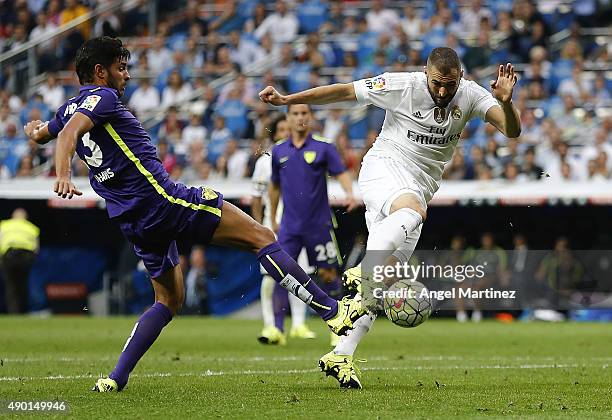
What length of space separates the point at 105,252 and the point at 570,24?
10856 mm

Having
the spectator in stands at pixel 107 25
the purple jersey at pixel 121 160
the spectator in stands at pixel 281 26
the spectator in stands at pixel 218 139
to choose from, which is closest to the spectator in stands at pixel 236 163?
the spectator in stands at pixel 218 139

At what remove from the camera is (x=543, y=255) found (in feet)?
68.9

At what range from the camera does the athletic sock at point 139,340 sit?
27.8 ft

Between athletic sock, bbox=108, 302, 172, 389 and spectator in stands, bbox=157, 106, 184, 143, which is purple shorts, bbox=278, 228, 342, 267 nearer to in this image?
athletic sock, bbox=108, 302, 172, 389

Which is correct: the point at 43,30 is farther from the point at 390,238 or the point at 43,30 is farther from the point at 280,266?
the point at 390,238

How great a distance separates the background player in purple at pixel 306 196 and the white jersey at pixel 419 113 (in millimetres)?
4830

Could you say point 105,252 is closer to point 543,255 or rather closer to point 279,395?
point 543,255

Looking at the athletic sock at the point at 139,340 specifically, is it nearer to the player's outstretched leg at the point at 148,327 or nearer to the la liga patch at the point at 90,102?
the player's outstretched leg at the point at 148,327

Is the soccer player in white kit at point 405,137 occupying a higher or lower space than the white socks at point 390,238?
higher

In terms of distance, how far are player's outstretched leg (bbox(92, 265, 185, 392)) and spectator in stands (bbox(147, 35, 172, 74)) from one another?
60.7ft

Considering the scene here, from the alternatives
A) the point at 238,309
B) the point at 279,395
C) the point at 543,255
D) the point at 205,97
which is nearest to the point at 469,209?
the point at 543,255

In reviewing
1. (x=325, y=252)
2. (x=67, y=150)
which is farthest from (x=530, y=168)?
(x=67, y=150)

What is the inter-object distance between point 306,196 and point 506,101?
6.01 metres

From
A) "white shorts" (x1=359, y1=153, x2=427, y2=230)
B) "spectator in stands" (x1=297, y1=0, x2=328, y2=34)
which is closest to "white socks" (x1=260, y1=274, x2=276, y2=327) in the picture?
"white shorts" (x1=359, y1=153, x2=427, y2=230)
